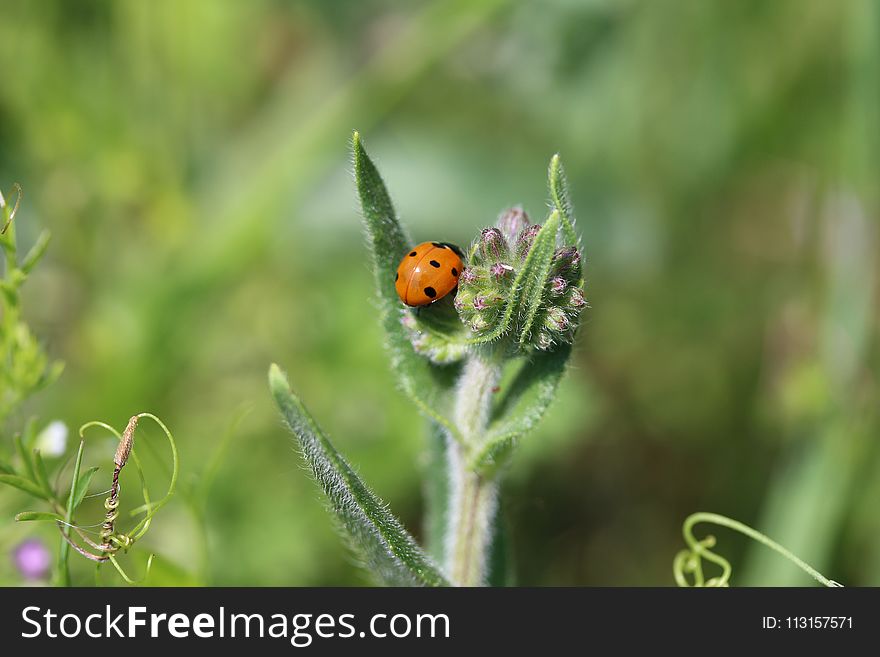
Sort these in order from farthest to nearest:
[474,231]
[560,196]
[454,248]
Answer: [474,231] → [454,248] → [560,196]

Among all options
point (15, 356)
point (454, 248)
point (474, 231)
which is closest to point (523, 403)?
point (454, 248)

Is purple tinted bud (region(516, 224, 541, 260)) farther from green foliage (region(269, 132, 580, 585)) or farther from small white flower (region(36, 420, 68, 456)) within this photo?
small white flower (region(36, 420, 68, 456))

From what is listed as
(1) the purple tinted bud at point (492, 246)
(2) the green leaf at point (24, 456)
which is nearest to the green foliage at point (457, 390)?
(1) the purple tinted bud at point (492, 246)

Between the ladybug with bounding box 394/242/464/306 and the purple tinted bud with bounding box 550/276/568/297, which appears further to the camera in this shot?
the ladybug with bounding box 394/242/464/306

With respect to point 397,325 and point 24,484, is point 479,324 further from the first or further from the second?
point 24,484

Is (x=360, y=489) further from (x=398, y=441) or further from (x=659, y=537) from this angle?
(x=659, y=537)

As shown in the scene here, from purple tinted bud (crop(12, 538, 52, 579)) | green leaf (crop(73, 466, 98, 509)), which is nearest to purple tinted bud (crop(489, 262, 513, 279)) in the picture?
green leaf (crop(73, 466, 98, 509))

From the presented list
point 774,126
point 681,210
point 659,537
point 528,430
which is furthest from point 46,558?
point 774,126
